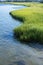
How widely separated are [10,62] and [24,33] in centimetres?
453

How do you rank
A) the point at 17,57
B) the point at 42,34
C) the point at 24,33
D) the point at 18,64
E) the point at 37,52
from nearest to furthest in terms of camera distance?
the point at 18,64, the point at 17,57, the point at 37,52, the point at 42,34, the point at 24,33

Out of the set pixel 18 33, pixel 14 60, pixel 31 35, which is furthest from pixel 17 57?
pixel 18 33

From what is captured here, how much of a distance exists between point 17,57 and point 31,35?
10.3 ft

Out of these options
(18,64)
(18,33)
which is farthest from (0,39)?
(18,64)

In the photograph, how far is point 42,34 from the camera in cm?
1303

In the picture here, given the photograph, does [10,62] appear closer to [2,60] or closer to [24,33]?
[2,60]

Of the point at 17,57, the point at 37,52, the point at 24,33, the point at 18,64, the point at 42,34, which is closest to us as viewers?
the point at 18,64

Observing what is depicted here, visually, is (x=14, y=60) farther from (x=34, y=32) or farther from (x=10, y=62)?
(x=34, y=32)

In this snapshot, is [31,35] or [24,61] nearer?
[24,61]

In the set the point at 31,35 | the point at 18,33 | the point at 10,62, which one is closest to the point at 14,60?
the point at 10,62

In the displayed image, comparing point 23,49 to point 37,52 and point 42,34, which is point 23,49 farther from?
point 42,34

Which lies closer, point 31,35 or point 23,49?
point 23,49

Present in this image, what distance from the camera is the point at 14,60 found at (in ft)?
32.7

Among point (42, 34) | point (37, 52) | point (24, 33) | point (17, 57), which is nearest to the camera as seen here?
point (17, 57)
